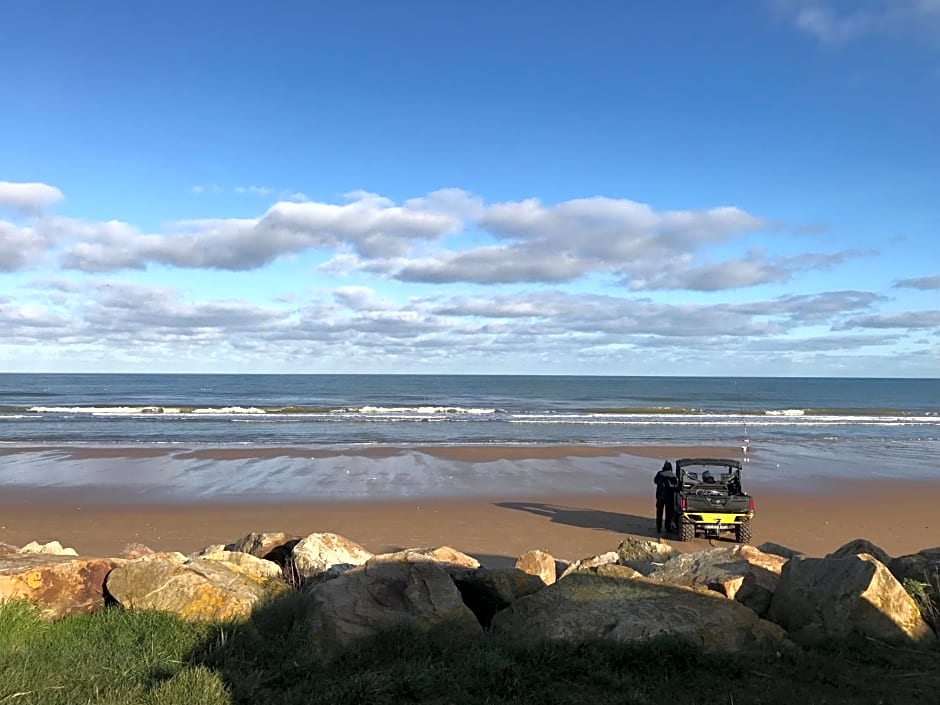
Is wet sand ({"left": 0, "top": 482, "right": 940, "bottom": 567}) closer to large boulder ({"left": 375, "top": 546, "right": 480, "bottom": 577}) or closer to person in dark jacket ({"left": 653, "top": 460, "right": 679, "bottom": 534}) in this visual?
person in dark jacket ({"left": 653, "top": 460, "right": 679, "bottom": 534})

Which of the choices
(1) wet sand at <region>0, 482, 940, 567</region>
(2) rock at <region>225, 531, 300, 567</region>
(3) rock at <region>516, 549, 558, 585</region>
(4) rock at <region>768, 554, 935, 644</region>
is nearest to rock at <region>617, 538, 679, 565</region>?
(3) rock at <region>516, 549, 558, 585</region>

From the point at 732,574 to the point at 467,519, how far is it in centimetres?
903

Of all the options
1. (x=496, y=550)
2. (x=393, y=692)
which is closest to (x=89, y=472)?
(x=496, y=550)

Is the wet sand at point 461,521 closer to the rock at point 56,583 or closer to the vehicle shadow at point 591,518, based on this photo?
the vehicle shadow at point 591,518

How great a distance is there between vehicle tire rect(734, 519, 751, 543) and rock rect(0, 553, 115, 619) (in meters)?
10.9

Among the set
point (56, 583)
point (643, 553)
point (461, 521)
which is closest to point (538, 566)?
point (643, 553)

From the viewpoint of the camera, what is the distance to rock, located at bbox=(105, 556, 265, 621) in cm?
588

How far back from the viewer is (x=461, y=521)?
1556cm

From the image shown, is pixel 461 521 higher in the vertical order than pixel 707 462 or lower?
lower

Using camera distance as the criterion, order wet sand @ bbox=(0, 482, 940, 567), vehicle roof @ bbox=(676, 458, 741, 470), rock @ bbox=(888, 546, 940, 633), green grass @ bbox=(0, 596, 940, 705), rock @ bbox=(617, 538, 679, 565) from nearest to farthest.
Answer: green grass @ bbox=(0, 596, 940, 705), rock @ bbox=(888, 546, 940, 633), rock @ bbox=(617, 538, 679, 565), wet sand @ bbox=(0, 482, 940, 567), vehicle roof @ bbox=(676, 458, 741, 470)

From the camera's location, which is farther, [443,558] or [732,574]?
[443,558]

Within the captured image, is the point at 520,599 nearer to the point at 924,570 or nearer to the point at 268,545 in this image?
the point at 924,570

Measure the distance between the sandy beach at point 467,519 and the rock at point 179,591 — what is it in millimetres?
6604

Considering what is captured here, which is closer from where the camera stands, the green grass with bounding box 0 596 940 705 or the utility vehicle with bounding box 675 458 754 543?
the green grass with bounding box 0 596 940 705
